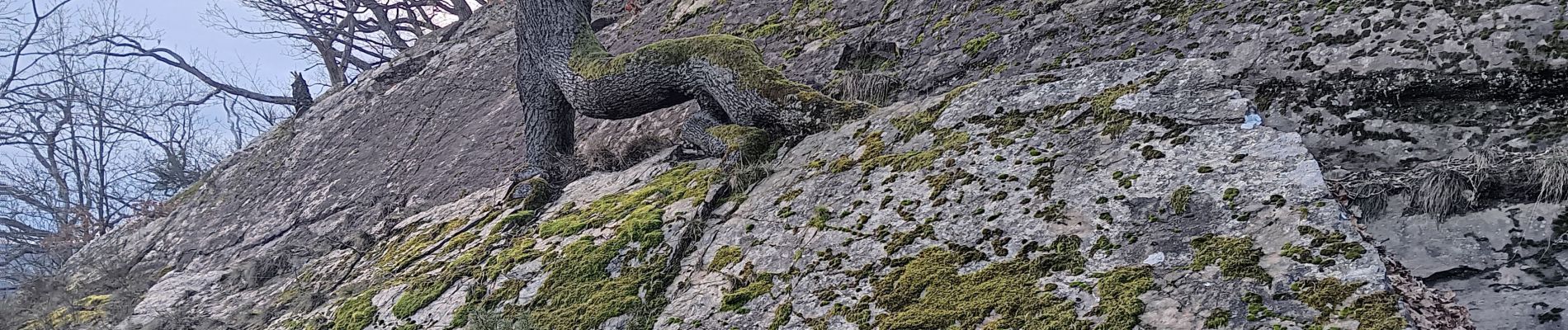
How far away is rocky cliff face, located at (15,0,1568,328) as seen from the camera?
2.69 metres

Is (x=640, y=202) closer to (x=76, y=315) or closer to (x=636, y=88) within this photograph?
(x=636, y=88)

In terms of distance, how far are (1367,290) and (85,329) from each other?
9.84 m

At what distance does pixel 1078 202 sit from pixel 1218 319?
960mm

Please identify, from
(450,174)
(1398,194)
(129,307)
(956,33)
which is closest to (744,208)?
(956,33)

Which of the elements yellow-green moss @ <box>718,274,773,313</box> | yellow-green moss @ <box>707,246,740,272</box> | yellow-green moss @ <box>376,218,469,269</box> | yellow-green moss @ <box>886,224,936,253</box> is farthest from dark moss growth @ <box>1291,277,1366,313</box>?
yellow-green moss @ <box>376,218,469,269</box>

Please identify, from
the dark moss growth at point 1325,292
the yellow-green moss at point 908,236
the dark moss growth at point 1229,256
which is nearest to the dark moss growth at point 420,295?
the yellow-green moss at point 908,236

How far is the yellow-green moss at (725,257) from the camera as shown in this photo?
4172 millimetres

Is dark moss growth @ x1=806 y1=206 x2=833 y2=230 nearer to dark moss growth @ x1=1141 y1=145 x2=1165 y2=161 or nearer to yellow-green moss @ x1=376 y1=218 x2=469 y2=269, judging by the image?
dark moss growth @ x1=1141 y1=145 x2=1165 y2=161

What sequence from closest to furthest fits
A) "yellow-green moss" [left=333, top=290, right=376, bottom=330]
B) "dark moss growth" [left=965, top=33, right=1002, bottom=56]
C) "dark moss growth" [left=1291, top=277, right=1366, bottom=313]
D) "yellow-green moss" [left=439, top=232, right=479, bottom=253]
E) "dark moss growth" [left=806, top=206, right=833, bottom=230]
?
"dark moss growth" [left=1291, top=277, right=1366, bottom=313]
"dark moss growth" [left=806, top=206, right=833, bottom=230]
"yellow-green moss" [left=333, top=290, right=376, bottom=330]
"dark moss growth" [left=965, top=33, right=1002, bottom=56]
"yellow-green moss" [left=439, top=232, right=479, bottom=253]

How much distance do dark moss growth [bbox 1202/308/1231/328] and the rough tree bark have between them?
316 centimetres

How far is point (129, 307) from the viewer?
Answer: 8.14 m

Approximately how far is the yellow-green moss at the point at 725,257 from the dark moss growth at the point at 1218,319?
2199mm

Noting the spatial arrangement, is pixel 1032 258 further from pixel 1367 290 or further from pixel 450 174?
pixel 450 174

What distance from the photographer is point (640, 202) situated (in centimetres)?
553
